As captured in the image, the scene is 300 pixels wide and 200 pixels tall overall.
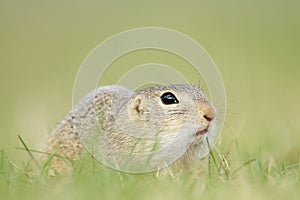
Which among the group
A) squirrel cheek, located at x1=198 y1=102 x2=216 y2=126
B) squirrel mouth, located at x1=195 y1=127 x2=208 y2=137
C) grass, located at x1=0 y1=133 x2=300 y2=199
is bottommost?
grass, located at x1=0 y1=133 x2=300 y2=199

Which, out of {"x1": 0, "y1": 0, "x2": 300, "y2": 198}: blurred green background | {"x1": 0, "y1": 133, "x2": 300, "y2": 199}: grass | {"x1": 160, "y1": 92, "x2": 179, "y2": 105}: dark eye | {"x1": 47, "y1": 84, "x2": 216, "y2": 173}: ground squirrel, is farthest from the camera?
{"x1": 0, "y1": 0, "x2": 300, "y2": 198}: blurred green background

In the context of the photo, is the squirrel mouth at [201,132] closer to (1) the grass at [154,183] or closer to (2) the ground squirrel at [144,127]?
(2) the ground squirrel at [144,127]

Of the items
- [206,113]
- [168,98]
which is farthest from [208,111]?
[168,98]

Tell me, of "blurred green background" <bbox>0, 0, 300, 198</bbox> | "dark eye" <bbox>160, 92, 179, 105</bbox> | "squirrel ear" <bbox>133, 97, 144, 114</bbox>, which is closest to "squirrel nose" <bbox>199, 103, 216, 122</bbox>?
"dark eye" <bbox>160, 92, 179, 105</bbox>

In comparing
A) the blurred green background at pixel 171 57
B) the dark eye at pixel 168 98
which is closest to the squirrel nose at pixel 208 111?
the dark eye at pixel 168 98

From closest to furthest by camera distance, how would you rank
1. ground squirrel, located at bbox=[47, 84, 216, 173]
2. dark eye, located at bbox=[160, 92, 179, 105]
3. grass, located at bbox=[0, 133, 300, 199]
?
grass, located at bbox=[0, 133, 300, 199] < ground squirrel, located at bbox=[47, 84, 216, 173] < dark eye, located at bbox=[160, 92, 179, 105]

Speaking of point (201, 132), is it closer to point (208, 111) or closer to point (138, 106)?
Result: point (208, 111)

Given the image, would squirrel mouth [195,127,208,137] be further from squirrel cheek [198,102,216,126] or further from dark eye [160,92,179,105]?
dark eye [160,92,179,105]

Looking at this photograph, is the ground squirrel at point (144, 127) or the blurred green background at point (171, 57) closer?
the ground squirrel at point (144, 127)

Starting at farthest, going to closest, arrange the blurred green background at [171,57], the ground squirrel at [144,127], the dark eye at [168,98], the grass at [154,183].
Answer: the blurred green background at [171,57], the dark eye at [168,98], the ground squirrel at [144,127], the grass at [154,183]
